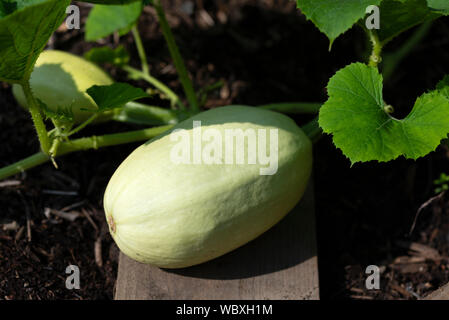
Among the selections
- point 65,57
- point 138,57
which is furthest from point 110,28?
point 138,57

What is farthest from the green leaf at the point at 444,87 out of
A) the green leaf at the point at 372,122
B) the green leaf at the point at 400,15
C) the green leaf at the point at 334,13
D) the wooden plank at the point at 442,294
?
the wooden plank at the point at 442,294

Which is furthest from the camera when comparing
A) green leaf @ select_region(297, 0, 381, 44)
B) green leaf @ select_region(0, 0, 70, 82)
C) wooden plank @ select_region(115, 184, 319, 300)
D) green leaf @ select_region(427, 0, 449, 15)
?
wooden plank @ select_region(115, 184, 319, 300)

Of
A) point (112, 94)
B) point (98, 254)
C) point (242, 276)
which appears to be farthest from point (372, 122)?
→ point (98, 254)

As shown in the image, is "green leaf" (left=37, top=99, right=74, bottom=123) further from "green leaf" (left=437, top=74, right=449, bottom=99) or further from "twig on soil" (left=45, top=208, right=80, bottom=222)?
"green leaf" (left=437, top=74, right=449, bottom=99)

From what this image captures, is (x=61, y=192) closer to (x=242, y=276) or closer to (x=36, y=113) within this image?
(x=36, y=113)

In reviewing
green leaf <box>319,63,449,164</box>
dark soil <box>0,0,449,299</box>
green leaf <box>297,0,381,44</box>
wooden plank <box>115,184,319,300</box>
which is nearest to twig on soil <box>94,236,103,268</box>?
dark soil <box>0,0,449,299</box>

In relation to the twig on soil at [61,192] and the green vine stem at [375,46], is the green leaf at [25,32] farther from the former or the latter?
the green vine stem at [375,46]

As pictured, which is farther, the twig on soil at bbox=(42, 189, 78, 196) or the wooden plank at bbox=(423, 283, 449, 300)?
the twig on soil at bbox=(42, 189, 78, 196)
